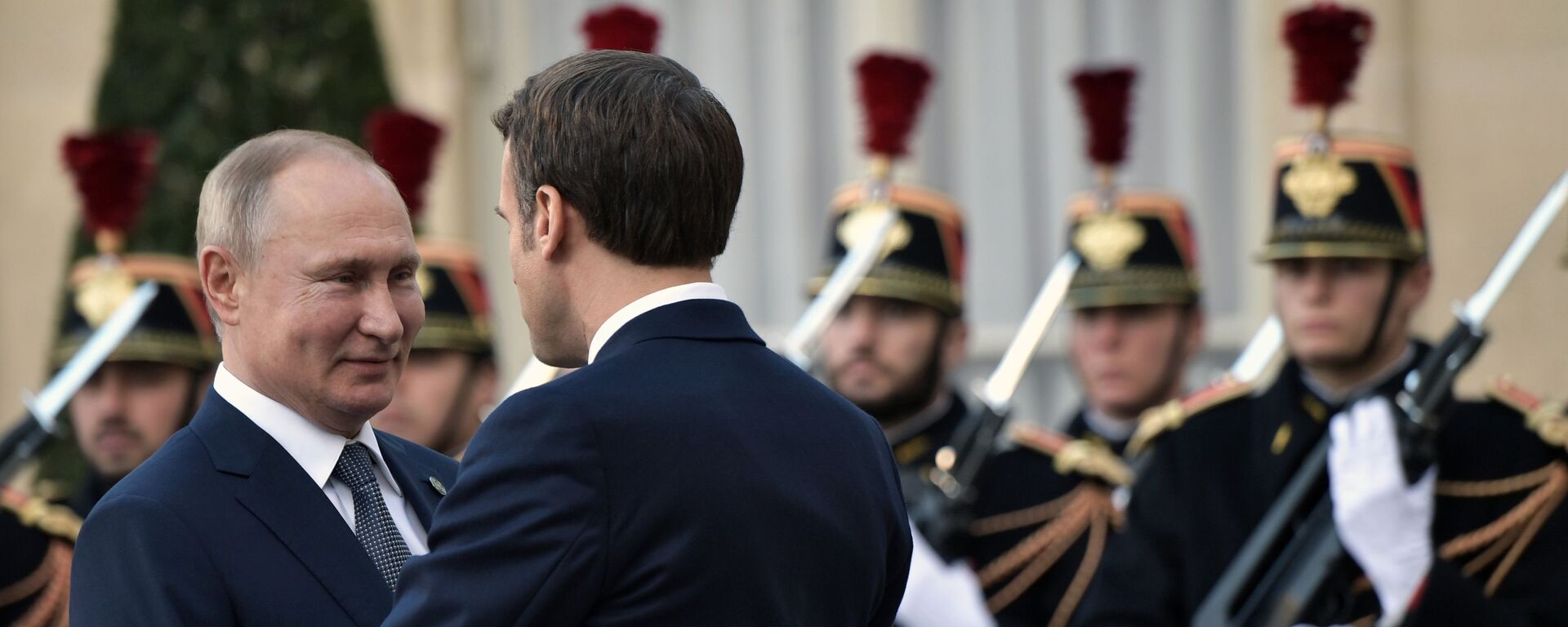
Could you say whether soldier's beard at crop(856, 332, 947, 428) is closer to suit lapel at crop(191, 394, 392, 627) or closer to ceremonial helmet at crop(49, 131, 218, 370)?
ceremonial helmet at crop(49, 131, 218, 370)

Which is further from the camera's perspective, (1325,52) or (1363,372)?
(1325,52)

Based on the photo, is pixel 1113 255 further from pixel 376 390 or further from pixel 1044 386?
pixel 376 390

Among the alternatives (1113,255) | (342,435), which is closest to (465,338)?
(1113,255)

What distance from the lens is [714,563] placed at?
2.19m

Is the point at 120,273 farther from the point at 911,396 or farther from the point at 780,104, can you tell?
the point at 780,104

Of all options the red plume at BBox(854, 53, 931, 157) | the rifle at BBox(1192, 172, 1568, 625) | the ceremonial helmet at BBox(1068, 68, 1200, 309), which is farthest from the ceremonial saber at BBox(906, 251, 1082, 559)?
the rifle at BBox(1192, 172, 1568, 625)

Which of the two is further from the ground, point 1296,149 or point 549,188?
point 549,188

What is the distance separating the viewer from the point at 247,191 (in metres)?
2.58

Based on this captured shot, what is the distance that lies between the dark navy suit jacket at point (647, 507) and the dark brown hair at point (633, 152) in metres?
0.11

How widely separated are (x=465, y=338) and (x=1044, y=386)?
3.46 meters

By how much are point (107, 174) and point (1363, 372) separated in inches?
157

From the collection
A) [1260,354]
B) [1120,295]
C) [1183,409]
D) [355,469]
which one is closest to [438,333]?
[1120,295]

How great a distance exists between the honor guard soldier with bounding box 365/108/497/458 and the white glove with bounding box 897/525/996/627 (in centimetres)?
159

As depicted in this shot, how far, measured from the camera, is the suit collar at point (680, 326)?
2301 millimetres
